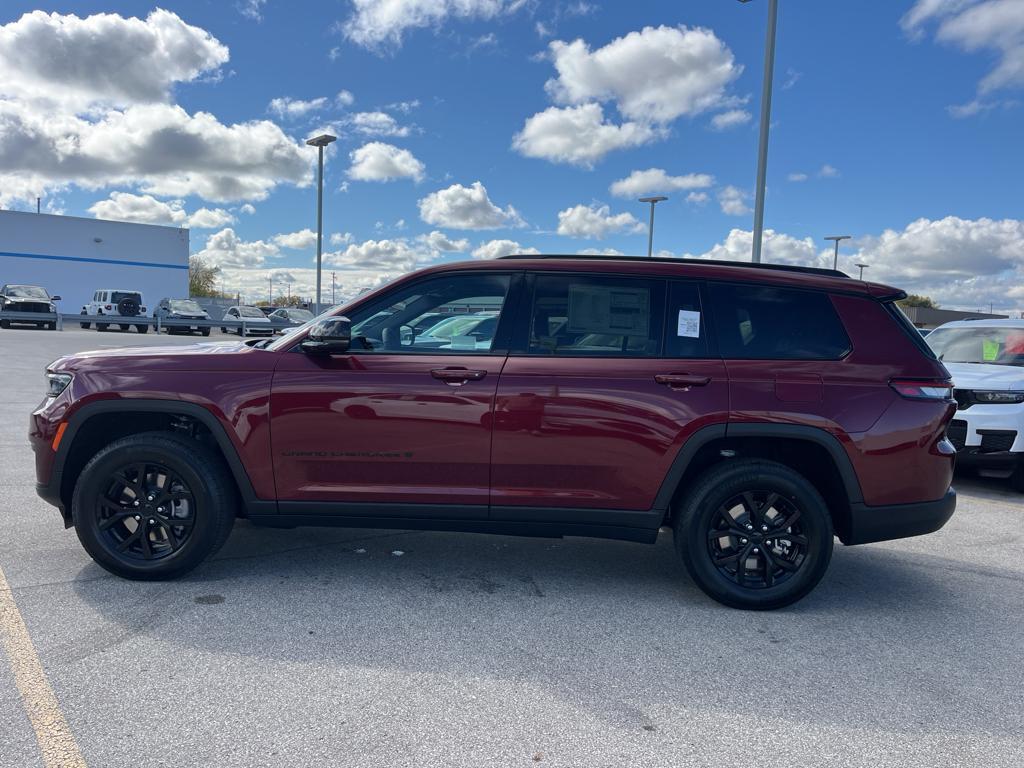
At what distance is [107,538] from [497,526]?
205 cm

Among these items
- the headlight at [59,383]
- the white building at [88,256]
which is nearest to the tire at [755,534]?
the headlight at [59,383]

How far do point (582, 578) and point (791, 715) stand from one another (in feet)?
5.11

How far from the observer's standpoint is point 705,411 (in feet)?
12.1

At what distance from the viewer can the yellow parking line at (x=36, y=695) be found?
7.95ft

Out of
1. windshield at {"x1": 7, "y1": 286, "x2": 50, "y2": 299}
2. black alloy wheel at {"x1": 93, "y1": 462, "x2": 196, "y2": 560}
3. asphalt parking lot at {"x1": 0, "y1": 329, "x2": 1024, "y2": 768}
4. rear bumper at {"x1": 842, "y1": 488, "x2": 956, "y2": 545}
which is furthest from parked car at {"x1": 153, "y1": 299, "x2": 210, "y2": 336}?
rear bumper at {"x1": 842, "y1": 488, "x2": 956, "y2": 545}

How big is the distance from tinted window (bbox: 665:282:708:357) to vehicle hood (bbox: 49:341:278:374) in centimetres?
206

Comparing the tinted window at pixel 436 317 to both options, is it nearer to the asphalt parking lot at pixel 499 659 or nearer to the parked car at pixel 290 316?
the asphalt parking lot at pixel 499 659

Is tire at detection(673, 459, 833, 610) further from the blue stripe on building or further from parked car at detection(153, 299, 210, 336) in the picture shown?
the blue stripe on building

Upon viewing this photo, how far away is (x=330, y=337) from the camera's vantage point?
3609 mm

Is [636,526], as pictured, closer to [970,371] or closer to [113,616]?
[113,616]

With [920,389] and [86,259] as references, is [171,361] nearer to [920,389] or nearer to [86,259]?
[920,389]

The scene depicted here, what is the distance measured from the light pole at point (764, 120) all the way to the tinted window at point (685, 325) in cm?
859

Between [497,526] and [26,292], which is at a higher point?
[26,292]

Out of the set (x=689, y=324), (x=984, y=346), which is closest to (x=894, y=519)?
(x=689, y=324)
